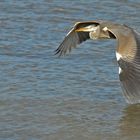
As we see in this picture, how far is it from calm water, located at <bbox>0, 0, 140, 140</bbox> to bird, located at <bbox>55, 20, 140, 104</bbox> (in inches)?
11.7

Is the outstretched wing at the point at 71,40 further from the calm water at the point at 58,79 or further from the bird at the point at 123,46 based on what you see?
the calm water at the point at 58,79

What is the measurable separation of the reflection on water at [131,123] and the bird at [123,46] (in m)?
0.37

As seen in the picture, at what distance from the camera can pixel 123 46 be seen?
680 centimetres

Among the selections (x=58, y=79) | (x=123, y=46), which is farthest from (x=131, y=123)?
(x=58, y=79)

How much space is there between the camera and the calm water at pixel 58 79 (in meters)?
6.85

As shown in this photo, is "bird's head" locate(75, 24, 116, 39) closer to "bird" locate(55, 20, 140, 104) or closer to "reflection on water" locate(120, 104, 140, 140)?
"bird" locate(55, 20, 140, 104)

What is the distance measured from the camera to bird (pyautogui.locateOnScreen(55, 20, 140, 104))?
6355mm

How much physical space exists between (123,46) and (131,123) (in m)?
0.72

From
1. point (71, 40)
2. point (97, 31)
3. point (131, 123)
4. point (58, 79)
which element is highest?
point (97, 31)

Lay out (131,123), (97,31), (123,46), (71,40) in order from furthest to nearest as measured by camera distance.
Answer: (71,40) < (97,31) < (131,123) < (123,46)

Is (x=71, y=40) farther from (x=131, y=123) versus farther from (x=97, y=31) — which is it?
(x=131, y=123)

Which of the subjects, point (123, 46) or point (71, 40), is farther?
point (71, 40)

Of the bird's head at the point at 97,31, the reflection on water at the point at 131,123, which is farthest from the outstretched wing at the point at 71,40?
the reflection on water at the point at 131,123

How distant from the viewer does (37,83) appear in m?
7.92
